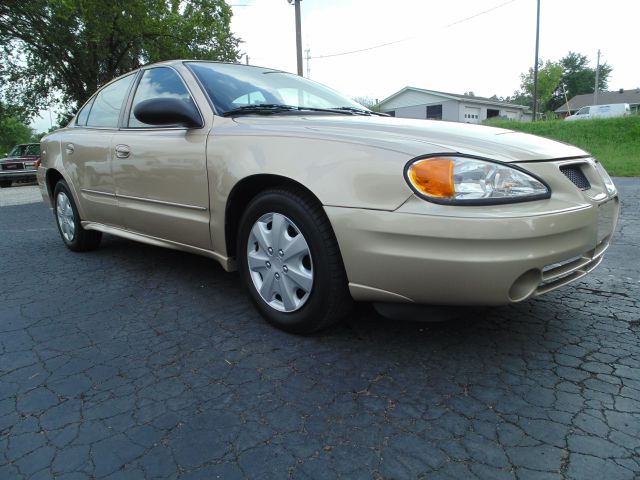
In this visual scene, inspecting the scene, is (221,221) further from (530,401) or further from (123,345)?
(530,401)

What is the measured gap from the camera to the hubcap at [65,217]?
14.5 ft

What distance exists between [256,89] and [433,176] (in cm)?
170

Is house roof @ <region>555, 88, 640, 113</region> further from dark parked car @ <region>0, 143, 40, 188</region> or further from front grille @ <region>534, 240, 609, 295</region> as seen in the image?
front grille @ <region>534, 240, 609, 295</region>

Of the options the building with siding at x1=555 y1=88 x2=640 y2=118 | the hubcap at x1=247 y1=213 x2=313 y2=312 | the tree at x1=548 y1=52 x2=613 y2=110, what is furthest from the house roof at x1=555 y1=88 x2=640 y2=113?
the hubcap at x1=247 y1=213 x2=313 y2=312

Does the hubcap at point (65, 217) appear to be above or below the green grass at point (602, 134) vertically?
below

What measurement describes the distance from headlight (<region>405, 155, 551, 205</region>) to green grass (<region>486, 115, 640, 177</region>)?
14.5 m

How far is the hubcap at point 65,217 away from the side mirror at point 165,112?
2.11 m

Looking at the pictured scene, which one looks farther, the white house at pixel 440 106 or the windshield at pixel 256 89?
the white house at pixel 440 106

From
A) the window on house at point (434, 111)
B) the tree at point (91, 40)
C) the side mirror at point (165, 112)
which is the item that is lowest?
the side mirror at point (165, 112)

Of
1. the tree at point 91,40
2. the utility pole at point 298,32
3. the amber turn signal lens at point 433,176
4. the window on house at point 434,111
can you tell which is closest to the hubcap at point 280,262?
the amber turn signal lens at point 433,176

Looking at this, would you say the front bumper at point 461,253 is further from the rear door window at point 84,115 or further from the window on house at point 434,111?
the window on house at point 434,111

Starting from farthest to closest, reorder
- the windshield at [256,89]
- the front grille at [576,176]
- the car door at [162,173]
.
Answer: the windshield at [256,89]
the car door at [162,173]
the front grille at [576,176]

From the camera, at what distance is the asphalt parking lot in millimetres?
1587

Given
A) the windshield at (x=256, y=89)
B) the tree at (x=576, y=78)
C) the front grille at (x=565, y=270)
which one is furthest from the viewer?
the tree at (x=576, y=78)
